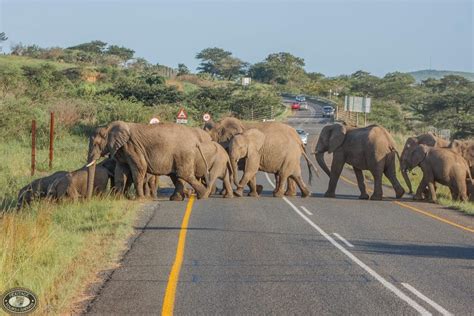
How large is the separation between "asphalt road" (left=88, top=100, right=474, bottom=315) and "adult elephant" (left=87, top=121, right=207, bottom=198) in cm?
293

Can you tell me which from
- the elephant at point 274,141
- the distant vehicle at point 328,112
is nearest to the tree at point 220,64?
the distant vehicle at point 328,112

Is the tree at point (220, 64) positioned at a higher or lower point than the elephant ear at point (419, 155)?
higher

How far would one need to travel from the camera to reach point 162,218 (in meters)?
16.9

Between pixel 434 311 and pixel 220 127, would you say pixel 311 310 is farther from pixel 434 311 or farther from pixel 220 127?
pixel 220 127

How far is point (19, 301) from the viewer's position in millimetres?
7957

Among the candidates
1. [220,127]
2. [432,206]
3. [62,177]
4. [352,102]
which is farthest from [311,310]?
[352,102]

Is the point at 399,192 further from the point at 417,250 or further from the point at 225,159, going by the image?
the point at 417,250

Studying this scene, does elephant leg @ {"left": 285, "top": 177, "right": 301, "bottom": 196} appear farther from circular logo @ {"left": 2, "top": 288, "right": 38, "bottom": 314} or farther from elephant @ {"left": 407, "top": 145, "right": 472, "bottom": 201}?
circular logo @ {"left": 2, "top": 288, "right": 38, "bottom": 314}

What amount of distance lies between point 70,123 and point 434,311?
38.0 meters

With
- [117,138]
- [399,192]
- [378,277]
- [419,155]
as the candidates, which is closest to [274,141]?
[399,192]

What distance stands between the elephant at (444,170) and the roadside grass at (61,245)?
8.46 m

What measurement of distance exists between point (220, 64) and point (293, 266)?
153327mm

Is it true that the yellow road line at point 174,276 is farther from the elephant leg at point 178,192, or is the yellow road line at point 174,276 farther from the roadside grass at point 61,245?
the elephant leg at point 178,192

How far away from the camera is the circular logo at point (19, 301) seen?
25.4 feet
